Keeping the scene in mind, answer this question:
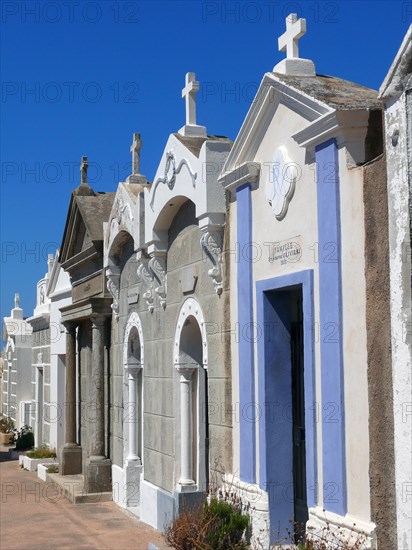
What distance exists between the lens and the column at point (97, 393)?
13445mm

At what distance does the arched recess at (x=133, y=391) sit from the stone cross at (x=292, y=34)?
18.0 ft

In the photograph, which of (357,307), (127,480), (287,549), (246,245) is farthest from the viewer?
(127,480)

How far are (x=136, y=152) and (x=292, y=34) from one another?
19.1 ft

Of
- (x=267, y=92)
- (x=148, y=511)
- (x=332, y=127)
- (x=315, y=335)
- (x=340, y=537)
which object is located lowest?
(x=148, y=511)

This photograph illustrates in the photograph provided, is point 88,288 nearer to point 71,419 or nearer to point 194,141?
point 71,419

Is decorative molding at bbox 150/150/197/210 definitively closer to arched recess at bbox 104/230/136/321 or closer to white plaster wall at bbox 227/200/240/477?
white plaster wall at bbox 227/200/240/477

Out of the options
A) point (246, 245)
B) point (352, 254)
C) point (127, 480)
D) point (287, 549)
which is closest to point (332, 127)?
point (352, 254)

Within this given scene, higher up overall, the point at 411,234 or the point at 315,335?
the point at 411,234

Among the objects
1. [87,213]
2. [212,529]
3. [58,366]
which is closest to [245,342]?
[212,529]

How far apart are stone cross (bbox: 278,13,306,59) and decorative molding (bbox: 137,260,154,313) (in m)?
4.22

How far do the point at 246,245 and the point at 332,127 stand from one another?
2080 millimetres

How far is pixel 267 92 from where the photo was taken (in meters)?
7.42

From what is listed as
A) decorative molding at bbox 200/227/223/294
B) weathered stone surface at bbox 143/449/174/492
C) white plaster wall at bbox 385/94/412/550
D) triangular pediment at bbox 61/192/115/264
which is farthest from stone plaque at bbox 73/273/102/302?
white plaster wall at bbox 385/94/412/550

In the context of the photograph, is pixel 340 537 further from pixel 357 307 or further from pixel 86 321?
pixel 86 321
